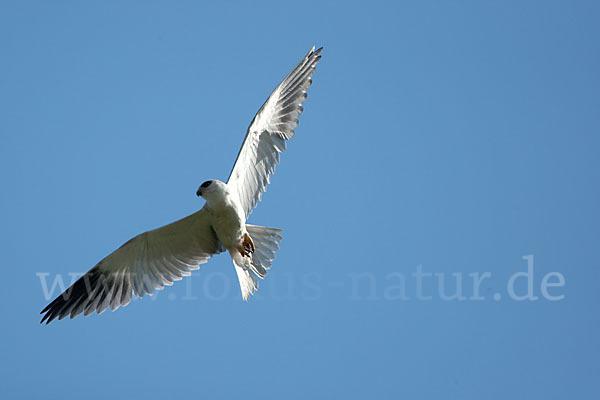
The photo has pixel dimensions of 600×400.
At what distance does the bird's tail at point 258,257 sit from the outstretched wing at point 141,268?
1.15 ft

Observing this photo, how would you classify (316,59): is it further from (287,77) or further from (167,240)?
(167,240)

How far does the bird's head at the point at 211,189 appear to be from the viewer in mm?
6621

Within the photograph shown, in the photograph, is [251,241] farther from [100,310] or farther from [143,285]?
[100,310]

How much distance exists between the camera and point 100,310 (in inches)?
281

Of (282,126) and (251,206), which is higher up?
(282,126)

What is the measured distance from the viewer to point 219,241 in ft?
23.7

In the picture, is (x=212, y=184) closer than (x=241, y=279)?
Yes

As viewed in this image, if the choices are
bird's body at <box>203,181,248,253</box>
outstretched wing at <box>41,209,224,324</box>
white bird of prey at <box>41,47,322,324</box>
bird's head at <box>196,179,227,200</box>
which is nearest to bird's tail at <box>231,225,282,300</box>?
white bird of prey at <box>41,47,322,324</box>

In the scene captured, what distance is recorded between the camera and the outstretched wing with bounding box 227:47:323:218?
271 inches

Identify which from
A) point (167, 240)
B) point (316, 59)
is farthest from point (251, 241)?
point (316, 59)

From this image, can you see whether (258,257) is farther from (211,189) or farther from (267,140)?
(267,140)

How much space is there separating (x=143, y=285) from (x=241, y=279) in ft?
3.40

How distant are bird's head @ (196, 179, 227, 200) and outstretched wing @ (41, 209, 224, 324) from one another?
42cm

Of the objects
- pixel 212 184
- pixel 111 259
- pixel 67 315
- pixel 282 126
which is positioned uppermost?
pixel 282 126
